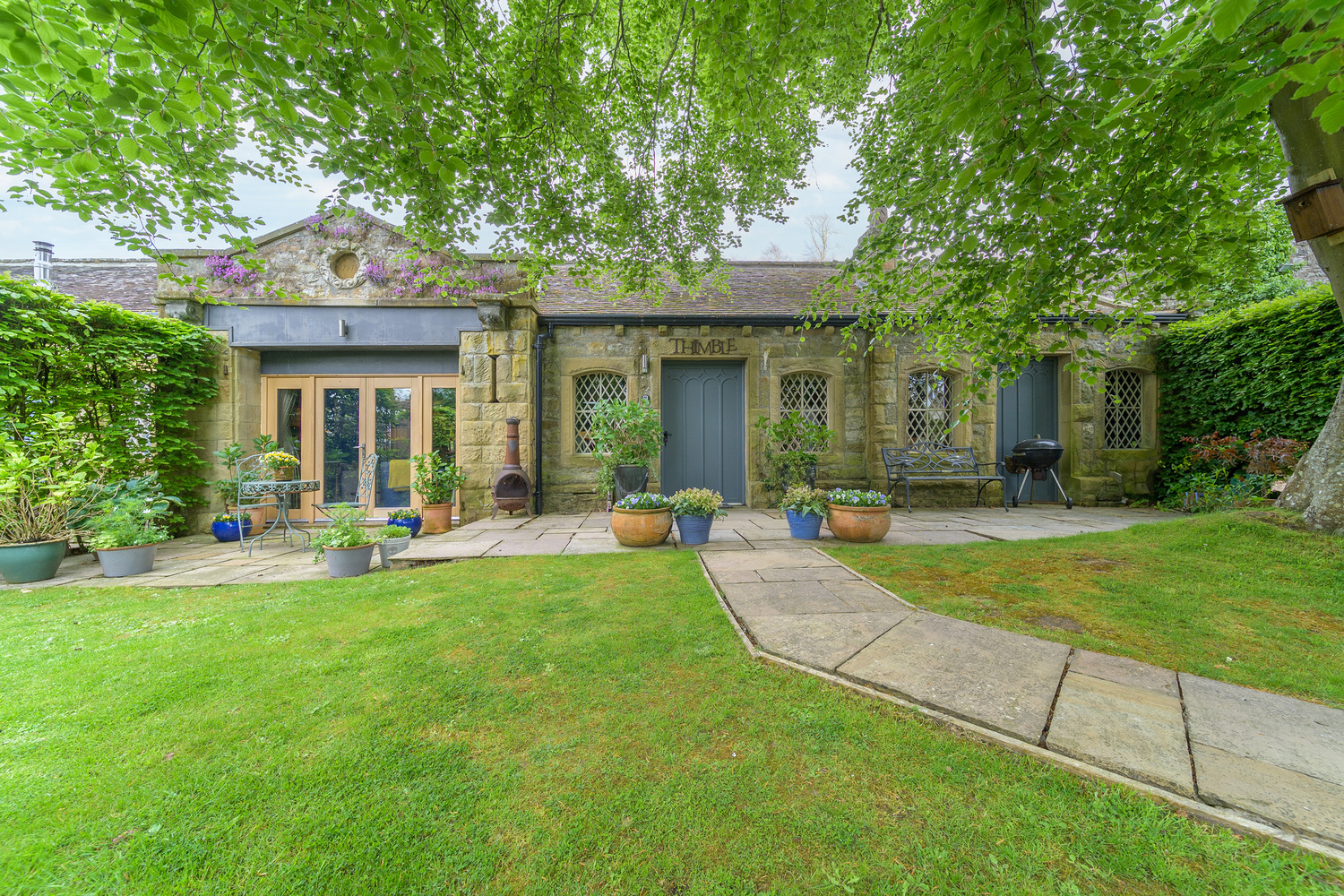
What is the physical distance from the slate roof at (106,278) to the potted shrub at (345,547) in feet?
20.7

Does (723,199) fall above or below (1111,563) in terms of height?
above

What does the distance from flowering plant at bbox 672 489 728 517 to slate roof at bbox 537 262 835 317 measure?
320 centimetres

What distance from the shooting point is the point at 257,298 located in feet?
21.5

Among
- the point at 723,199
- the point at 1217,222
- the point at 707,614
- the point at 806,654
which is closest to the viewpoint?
the point at 806,654

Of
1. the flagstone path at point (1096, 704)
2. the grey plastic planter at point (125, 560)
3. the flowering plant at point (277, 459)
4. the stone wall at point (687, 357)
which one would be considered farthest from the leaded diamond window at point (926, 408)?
the grey plastic planter at point (125, 560)

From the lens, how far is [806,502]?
4.92m

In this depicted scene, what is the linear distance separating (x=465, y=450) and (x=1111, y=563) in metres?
7.36

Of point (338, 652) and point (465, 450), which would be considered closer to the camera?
point (338, 652)

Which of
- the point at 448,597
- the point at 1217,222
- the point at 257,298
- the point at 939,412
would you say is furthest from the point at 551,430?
the point at 1217,222

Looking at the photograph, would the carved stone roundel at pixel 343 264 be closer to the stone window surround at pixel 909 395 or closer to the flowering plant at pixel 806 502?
the flowering plant at pixel 806 502

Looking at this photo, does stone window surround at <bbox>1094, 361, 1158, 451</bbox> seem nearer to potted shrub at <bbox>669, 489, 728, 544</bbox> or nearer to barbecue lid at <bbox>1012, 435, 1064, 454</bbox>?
barbecue lid at <bbox>1012, 435, 1064, 454</bbox>

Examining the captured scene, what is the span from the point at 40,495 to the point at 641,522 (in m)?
5.78

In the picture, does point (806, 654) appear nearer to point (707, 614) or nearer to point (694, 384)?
point (707, 614)

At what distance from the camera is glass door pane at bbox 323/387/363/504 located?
7148 mm
